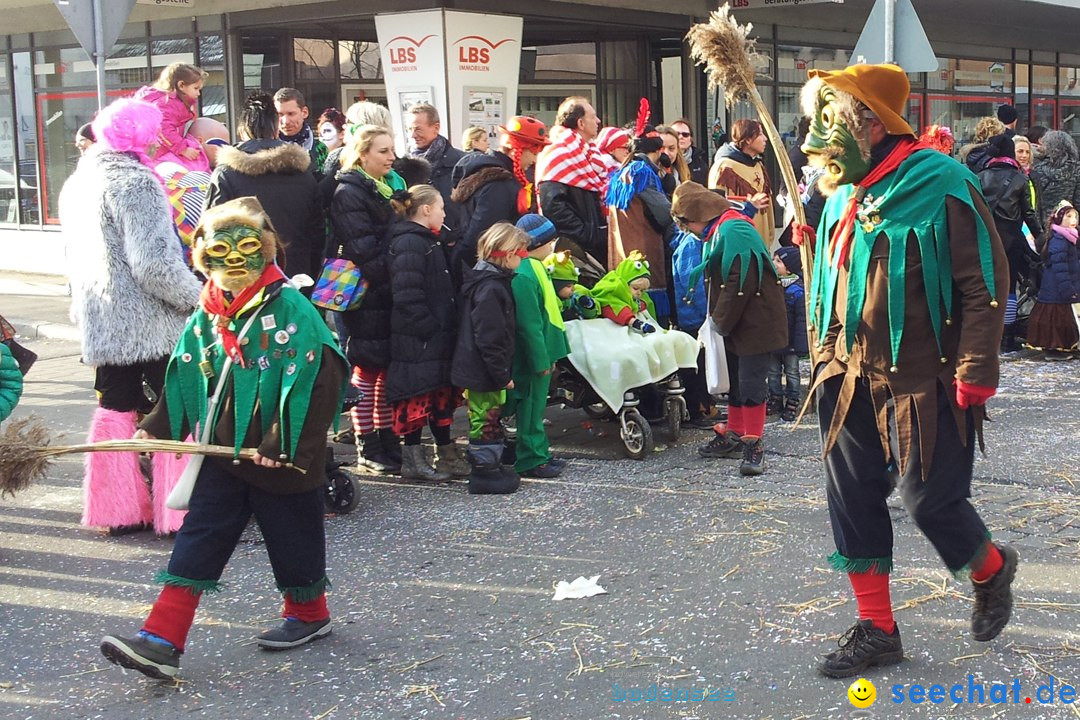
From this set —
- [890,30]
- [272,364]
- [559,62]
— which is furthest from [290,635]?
[559,62]

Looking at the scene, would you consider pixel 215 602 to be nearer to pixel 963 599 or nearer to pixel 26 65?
pixel 963 599

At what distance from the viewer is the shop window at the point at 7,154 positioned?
19.3 meters

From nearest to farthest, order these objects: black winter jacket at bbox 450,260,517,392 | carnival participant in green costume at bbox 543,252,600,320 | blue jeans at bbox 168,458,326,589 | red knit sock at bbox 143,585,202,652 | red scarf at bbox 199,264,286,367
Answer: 1. red knit sock at bbox 143,585,202,652
2. blue jeans at bbox 168,458,326,589
3. red scarf at bbox 199,264,286,367
4. black winter jacket at bbox 450,260,517,392
5. carnival participant in green costume at bbox 543,252,600,320

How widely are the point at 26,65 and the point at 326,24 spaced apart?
17.2 ft

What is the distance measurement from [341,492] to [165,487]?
87 centimetres

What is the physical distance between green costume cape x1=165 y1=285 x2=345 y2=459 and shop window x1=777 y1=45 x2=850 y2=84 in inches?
627

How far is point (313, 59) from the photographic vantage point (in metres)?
17.4

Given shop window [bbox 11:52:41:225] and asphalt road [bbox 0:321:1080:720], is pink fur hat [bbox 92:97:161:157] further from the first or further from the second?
shop window [bbox 11:52:41:225]

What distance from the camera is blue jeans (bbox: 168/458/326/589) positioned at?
4578mm

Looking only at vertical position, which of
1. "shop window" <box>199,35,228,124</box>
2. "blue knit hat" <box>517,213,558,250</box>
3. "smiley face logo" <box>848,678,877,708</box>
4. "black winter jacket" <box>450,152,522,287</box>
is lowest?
"smiley face logo" <box>848,678,877,708</box>

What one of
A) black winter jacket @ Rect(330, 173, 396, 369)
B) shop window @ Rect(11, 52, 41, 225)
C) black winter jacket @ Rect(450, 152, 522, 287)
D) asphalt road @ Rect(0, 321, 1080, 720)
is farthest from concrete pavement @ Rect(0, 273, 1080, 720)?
shop window @ Rect(11, 52, 41, 225)

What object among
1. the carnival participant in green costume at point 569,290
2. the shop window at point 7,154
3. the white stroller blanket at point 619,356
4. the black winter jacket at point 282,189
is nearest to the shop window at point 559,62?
the shop window at point 7,154

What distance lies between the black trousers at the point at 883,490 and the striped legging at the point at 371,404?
341cm

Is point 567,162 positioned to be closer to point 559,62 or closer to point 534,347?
point 534,347
